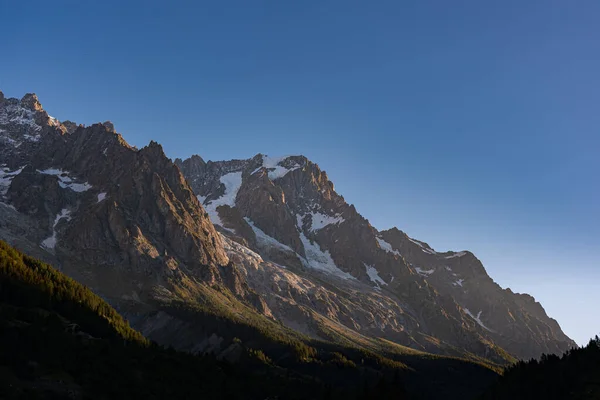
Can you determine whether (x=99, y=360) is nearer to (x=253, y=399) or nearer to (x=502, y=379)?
(x=253, y=399)

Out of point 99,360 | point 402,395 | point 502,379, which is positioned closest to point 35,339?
point 99,360

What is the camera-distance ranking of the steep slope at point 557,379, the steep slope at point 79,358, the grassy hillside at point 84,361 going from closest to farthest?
the grassy hillside at point 84,361 < the steep slope at point 79,358 < the steep slope at point 557,379

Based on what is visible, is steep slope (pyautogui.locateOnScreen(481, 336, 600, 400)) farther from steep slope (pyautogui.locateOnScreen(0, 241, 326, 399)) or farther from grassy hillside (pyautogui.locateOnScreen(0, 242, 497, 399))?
steep slope (pyautogui.locateOnScreen(0, 241, 326, 399))

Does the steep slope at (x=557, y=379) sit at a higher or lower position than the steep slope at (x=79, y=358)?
higher

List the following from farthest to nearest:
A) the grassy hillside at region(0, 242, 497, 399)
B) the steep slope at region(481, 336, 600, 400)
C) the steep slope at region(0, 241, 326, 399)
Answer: the steep slope at region(481, 336, 600, 400) < the steep slope at region(0, 241, 326, 399) < the grassy hillside at region(0, 242, 497, 399)

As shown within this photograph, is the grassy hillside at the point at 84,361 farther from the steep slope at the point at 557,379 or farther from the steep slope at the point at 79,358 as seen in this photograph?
the steep slope at the point at 557,379

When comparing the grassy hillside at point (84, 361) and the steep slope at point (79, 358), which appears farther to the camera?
the steep slope at point (79, 358)

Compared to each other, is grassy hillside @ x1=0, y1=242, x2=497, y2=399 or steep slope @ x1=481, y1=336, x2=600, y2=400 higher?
steep slope @ x1=481, y1=336, x2=600, y2=400

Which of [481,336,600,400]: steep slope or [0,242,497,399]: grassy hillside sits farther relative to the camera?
[481,336,600,400]: steep slope

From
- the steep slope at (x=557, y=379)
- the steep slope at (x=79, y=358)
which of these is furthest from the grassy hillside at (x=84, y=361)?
the steep slope at (x=557, y=379)

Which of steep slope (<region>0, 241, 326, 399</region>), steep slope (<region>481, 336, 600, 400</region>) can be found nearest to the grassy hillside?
steep slope (<region>0, 241, 326, 399</region>)

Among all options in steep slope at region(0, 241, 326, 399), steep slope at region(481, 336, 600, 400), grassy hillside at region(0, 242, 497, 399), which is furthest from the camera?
steep slope at region(481, 336, 600, 400)

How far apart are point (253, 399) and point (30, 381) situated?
70036mm

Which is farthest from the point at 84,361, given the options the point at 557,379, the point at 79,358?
the point at 557,379
